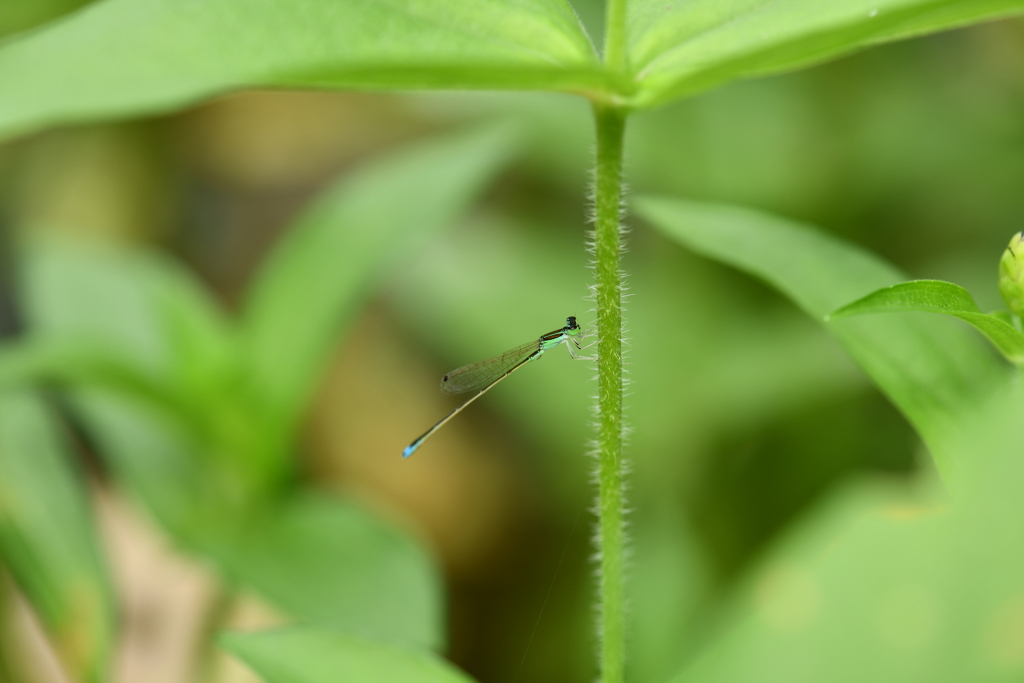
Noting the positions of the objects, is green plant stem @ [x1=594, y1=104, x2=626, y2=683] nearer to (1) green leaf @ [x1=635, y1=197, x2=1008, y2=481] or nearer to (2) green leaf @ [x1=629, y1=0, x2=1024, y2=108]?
(2) green leaf @ [x1=629, y1=0, x2=1024, y2=108]

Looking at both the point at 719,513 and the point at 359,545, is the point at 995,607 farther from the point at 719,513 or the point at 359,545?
the point at 719,513

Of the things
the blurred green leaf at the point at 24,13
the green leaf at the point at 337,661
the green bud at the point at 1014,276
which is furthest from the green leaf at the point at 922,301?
the blurred green leaf at the point at 24,13

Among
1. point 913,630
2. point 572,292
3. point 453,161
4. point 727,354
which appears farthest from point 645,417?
point 913,630

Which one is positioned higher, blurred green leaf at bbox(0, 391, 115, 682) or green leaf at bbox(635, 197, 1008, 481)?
green leaf at bbox(635, 197, 1008, 481)

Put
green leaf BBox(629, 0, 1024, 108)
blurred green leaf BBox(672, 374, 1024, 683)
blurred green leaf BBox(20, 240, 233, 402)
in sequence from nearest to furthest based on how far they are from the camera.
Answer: blurred green leaf BBox(672, 374, 1024, 683) → green leaf BBox(629, 0, 1024, 108) → blurred green leaf BBox(20, 240, 233, 402)

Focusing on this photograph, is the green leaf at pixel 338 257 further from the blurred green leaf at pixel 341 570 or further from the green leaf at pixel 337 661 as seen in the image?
Answer: the green leaf at pixel 337 661

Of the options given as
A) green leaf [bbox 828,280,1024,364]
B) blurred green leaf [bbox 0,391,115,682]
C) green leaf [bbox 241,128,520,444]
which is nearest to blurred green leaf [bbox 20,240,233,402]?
green leaf [bbox 241,128,520,444]
